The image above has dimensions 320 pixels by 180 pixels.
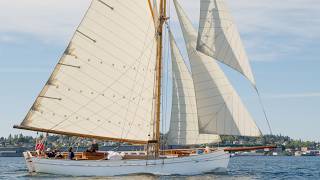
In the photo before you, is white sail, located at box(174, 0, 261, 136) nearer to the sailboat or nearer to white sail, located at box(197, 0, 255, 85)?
the sailboat

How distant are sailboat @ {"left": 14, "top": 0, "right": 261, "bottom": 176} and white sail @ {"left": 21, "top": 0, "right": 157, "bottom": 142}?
74mm

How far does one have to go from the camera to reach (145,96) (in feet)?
176

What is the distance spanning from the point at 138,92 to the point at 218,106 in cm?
634

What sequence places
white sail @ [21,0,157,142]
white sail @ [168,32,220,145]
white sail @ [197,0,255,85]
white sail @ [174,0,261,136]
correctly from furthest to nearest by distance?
white sail @ [168,32,220,145], white sail @ [174,0,261,136], white sail @ [21,0,157,142], white sail @ [197,0,255,85]

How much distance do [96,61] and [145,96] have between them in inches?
191

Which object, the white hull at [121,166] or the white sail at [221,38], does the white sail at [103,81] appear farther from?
the white sail at [221,38]

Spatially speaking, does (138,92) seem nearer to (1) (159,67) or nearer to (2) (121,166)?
(1) (159,67)

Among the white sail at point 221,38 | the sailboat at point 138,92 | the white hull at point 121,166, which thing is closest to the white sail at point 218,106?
the sailboat at point 138,92

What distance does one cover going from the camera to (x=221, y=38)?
5112 centimetres

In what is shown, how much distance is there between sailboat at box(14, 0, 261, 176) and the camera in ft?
168

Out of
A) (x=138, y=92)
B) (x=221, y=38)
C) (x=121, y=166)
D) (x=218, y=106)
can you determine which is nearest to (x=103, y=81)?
(x=138, y=92)

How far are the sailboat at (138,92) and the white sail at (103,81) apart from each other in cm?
7

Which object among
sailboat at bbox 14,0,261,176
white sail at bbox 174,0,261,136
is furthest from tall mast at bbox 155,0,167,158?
white sail at bbox 174,0,261,136

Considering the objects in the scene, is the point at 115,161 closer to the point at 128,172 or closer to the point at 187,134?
the point at 128,172
